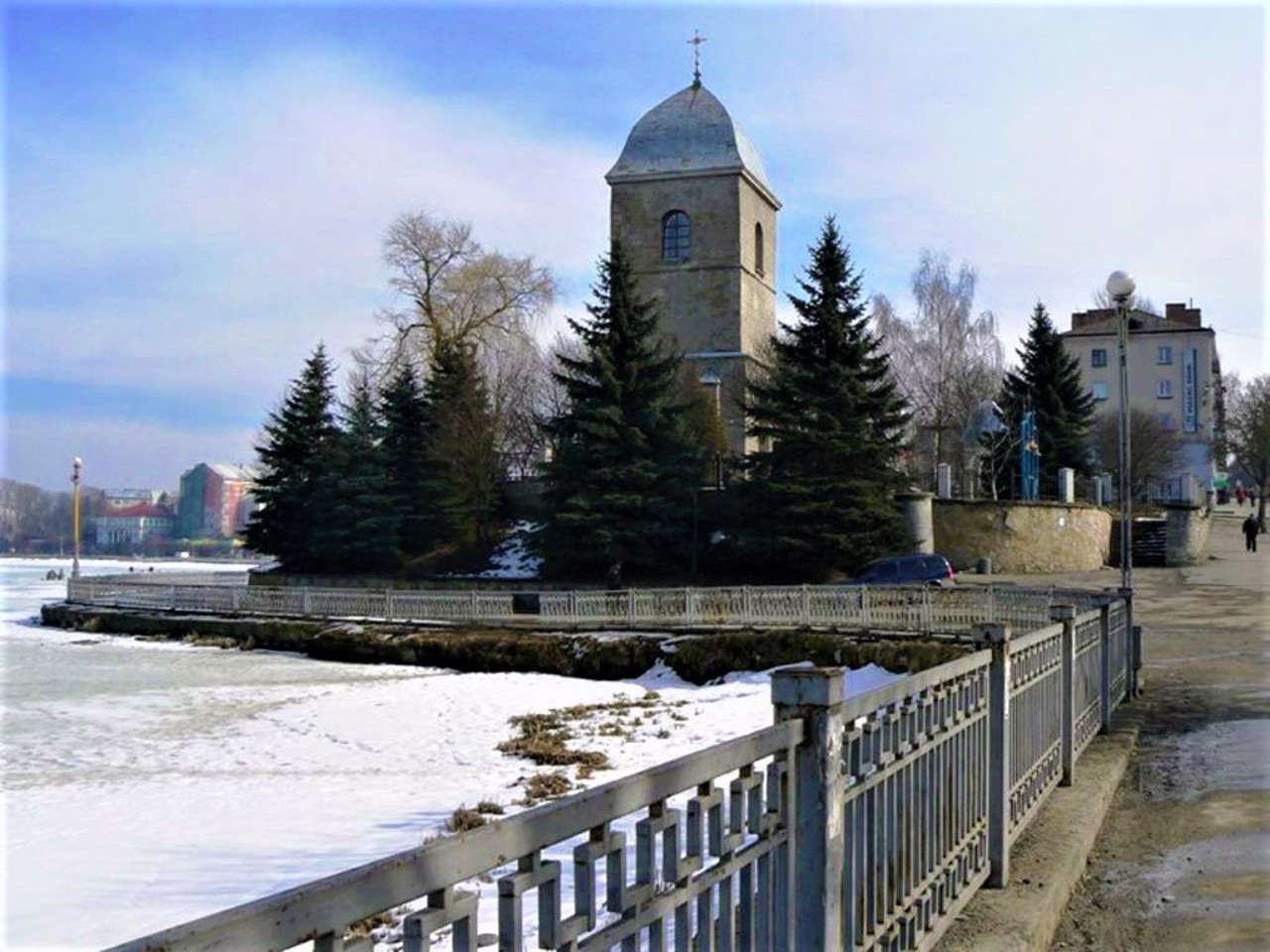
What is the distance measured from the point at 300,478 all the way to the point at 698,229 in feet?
65.8

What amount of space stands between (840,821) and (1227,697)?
1054 cm

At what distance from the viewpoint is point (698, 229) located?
5100 centimetres

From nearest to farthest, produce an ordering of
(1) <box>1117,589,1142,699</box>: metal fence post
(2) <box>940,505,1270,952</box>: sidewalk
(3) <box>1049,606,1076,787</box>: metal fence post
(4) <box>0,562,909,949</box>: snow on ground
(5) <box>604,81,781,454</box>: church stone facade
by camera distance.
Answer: (2) <box>940,505,1270,952</box>: sidewalk, (3) <box>1049,606,1076,787</box>: metal fence post, (4) <box>0,562,909,949</box>: snow on ground, (1) <box>1117,589,1142,699</box>: metal fence post, (5) <box>604,81,781,454</box>: church stone facade

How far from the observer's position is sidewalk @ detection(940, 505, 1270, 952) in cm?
486

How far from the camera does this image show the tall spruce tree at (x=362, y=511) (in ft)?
135

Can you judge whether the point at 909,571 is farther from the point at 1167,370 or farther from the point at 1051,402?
the point at 1167,370

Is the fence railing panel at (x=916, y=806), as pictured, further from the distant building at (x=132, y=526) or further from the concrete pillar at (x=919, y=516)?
the distant building at (x=132, y=526)

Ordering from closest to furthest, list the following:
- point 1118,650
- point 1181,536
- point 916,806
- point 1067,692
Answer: point 916,806 < point 1067,692 < point 1118,650 < point 1181,536

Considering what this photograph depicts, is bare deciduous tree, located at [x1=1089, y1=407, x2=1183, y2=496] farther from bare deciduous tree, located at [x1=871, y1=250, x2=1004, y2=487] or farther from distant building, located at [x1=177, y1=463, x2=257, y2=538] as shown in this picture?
distant building, located at [x1=177, y1=463, x2=257, y2=538]

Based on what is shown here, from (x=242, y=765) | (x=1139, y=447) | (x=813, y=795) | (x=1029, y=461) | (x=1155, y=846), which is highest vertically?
(x=1139, y=447)

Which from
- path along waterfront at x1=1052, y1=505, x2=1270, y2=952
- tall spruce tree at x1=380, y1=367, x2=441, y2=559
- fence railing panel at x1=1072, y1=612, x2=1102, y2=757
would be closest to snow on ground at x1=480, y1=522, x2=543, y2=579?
tall spruce tree at x1=380, y1=367, x2=441, y2=559

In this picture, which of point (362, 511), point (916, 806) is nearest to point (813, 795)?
point (916, 806)

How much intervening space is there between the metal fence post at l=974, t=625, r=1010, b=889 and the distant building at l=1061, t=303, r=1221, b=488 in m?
76.9

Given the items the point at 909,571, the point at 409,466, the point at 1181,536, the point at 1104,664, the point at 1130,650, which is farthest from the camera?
the point at 409,466
